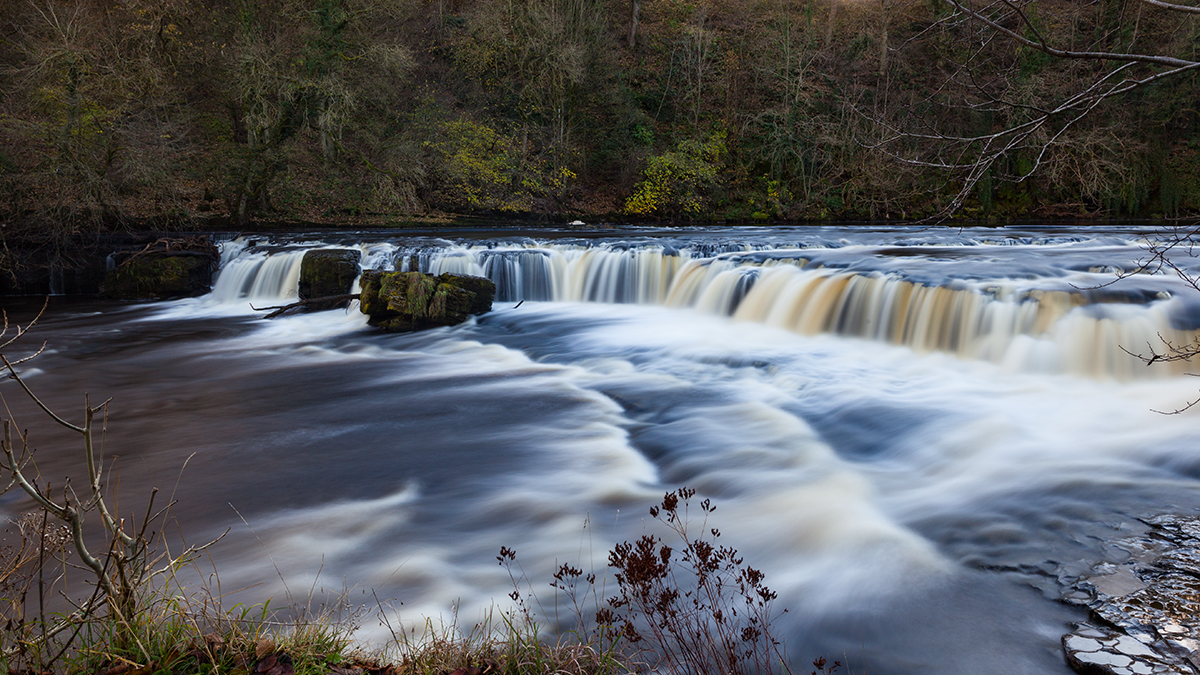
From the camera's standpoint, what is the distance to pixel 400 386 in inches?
337

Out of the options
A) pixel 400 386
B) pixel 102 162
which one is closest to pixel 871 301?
pixel 400 386

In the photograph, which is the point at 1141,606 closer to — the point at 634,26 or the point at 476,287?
the point at 476,287

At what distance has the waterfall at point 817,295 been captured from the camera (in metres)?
8.17

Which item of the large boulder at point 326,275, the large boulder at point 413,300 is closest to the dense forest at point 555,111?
the large boulder at point 326,275

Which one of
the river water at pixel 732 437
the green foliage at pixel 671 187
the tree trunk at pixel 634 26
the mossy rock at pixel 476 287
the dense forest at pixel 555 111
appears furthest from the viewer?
the tree trunk at pixel 634 26

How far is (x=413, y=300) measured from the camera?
11.6 m

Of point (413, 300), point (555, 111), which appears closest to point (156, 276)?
point (413, 300)

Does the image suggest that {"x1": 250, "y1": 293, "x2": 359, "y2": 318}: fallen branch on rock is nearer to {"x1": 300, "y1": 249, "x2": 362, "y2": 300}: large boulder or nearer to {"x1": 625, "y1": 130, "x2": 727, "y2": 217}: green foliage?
{"x1": 300, "y1": 249, "x2": 362, "y2": 300}: large boulder

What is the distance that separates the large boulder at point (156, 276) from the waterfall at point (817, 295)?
0.57 metres

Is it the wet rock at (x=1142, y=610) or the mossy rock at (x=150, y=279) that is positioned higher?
the mossy rock at (x=150, y=279)

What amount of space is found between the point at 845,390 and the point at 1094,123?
23.7 meters

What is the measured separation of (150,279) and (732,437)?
13.8 meters

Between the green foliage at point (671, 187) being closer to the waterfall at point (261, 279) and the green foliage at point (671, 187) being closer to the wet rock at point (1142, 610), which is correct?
the waterfall at point (261, 279)

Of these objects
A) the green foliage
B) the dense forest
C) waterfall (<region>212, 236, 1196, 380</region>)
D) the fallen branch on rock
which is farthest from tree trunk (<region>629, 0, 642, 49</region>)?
the fallen branch on rock
